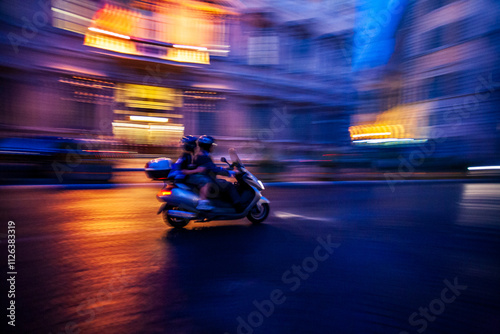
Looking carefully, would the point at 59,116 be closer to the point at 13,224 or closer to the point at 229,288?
the point at 13,224

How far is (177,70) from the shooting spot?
2036 centimetres

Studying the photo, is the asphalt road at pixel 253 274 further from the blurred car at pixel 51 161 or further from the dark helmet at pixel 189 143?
the blurred car at pixel 51 161

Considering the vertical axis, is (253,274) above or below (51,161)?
below

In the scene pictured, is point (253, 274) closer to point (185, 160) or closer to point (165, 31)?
point (185, 160)

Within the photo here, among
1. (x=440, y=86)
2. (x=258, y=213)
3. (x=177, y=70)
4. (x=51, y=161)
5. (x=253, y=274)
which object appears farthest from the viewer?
(x=440, y=86)

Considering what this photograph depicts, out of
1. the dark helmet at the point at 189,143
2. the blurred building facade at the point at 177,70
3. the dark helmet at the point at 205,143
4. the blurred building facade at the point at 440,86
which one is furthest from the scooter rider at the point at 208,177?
the blurred building facade at the point at 440,86

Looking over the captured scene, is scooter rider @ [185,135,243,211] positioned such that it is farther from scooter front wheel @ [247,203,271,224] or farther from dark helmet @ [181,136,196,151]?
scooter front wheel @ [247,203,271,224]

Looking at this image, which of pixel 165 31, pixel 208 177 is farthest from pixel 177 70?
pixel 208 177

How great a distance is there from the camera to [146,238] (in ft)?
16.8

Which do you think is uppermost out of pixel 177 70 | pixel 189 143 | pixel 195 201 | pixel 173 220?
pixel 177 70

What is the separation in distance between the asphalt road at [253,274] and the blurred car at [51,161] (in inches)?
205

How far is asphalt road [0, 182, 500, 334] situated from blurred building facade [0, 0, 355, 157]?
37.8 ft

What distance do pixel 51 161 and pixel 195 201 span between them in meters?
8.51

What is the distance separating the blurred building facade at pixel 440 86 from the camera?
2564 centimetres
